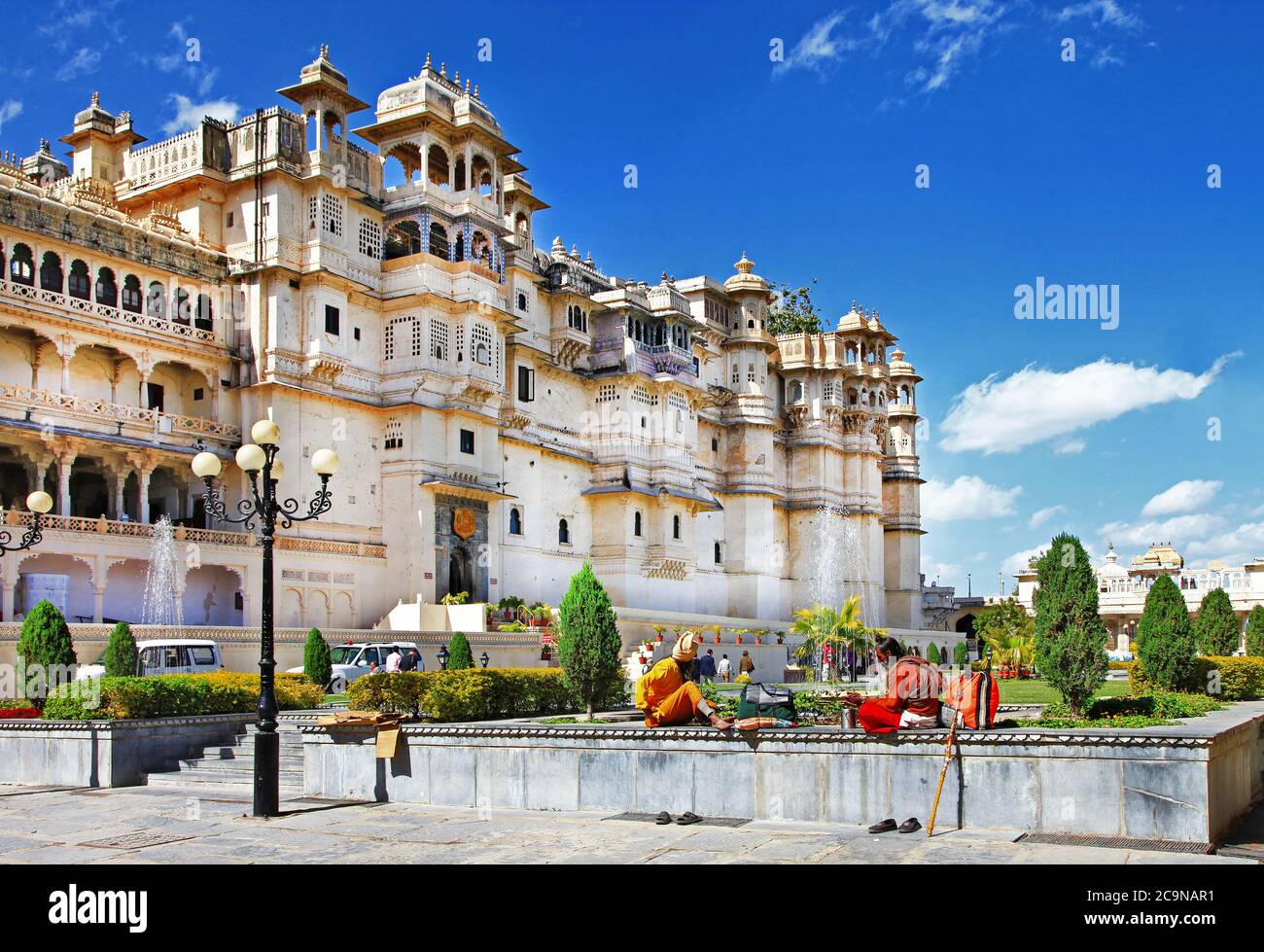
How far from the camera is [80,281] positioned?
36531 mm

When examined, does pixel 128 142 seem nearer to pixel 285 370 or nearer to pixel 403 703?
pixel 285 370

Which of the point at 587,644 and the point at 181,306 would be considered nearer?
the point at 587,644

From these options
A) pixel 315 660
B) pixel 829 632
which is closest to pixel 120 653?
pixel 315 660

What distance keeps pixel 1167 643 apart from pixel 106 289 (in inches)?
1174

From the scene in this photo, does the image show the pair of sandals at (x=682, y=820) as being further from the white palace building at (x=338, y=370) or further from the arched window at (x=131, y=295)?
the arched window at (x=131, y=295)

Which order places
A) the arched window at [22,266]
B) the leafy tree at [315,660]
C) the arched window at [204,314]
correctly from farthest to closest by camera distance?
the arched window at [204,314] < the arched window at [22,266] < the leafy tree at [315,660]

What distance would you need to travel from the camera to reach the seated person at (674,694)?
49.1 feet

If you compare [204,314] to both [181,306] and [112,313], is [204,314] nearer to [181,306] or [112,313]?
[181,306]

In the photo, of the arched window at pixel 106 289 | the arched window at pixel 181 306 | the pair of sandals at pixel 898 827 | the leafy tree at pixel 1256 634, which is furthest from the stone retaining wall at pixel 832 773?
the arched window at pixel 181 306

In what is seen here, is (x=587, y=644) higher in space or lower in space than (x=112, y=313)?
lower

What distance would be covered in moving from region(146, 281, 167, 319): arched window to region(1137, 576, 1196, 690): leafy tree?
94.7 ft

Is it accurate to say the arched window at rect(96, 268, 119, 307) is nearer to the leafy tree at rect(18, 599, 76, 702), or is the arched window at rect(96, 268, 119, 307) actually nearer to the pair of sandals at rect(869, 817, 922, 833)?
the leafy tree at rect(18, 599, 76, 702)

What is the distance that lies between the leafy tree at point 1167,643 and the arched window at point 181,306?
2878 centimetres
